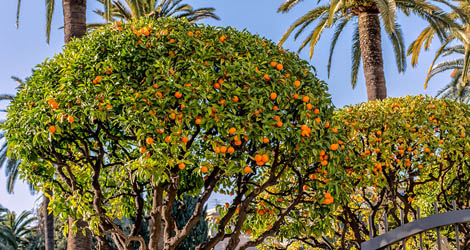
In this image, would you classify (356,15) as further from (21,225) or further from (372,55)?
(21,225)

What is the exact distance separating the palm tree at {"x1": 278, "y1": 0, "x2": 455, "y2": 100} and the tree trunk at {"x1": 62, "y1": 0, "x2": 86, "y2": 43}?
5050 mm

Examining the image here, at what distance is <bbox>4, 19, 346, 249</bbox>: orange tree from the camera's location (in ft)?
14.2

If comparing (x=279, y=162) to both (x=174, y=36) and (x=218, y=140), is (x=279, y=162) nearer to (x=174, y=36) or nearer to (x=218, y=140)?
(x=218, y=140)

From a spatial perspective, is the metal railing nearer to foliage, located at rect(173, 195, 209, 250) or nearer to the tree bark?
the tree bark

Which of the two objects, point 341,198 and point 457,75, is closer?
point 341,198

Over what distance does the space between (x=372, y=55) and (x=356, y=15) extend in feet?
5.49

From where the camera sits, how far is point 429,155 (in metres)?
6.88

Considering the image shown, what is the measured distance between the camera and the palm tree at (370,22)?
10.8 meters

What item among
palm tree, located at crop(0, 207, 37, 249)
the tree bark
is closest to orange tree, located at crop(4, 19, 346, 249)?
the tree bark

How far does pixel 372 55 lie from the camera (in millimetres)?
11516

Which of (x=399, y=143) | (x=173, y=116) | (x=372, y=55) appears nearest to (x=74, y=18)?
(x=173, y=116)

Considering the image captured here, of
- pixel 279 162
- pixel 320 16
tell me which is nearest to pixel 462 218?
pixel 279 162

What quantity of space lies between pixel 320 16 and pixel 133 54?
9.37 meters

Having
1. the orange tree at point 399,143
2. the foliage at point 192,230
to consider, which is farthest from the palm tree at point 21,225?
the orange tree at point 399,143
